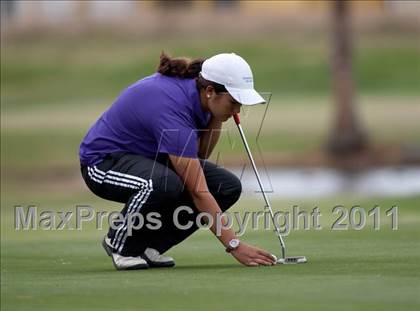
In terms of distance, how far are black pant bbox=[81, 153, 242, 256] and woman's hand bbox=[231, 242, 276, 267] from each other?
629 millimetres

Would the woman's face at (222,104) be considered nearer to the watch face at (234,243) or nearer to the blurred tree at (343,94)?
the watch face at (234,243)

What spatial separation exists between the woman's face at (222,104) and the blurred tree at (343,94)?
967 inches

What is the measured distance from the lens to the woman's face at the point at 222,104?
8.69 metres

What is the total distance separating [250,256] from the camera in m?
8.61

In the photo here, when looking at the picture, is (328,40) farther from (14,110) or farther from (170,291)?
(170,291)

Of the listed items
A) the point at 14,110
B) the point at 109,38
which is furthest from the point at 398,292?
the point at 109,38

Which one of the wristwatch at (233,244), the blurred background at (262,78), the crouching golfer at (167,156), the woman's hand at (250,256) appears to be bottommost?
the blurred background at (262,78)

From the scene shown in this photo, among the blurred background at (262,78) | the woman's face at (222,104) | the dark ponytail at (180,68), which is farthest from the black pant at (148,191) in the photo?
the blurred background at (262,78)

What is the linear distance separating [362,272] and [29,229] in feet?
27.1

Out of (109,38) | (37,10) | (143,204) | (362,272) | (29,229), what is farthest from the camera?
(37,10)

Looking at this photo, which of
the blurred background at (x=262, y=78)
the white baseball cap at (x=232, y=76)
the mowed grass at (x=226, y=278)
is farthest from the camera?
the blurred background at (x=262, y=78)

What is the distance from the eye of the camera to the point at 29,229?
51.3 ft

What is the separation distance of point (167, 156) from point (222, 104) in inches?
22.2

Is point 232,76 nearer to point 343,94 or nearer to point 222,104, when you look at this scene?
point 222,104
